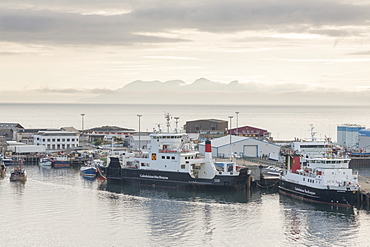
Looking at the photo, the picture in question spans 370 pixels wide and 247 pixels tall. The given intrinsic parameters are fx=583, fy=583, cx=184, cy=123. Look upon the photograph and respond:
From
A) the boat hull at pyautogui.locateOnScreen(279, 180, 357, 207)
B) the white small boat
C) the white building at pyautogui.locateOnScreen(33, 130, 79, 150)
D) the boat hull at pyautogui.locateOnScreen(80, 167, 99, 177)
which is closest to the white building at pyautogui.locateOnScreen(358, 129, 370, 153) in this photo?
the boat hull at pyautogui.locateOnScreen(279, 180, 357, 207)

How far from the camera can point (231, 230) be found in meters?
37.4

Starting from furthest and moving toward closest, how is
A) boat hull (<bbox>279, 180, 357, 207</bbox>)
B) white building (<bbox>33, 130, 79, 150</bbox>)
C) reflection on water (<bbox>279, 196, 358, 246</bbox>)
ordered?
white building (<bbox>33, 130, 79, 150</bbox>)
boat hull (<bbox>279, 180, 357, 207</bbox>)
reflection on water (<bbox>279, 196, 358, 246</bbox>)

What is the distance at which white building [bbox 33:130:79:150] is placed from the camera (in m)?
86.6

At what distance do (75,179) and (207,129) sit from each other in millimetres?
41308

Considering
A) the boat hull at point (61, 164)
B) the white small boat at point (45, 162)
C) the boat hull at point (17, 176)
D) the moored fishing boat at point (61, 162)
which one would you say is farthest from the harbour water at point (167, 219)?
the white small boat at point (45, 162)

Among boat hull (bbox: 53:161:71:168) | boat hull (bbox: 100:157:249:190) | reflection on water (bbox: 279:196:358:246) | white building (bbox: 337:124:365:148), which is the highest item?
white building (bbox: 337:124:365:148)

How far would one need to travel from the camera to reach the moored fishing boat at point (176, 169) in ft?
173

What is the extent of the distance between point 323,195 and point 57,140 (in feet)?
168

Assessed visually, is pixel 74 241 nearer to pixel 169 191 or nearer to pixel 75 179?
pixel 169 191

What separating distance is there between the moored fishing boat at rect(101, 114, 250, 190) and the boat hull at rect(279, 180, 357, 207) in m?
5.58

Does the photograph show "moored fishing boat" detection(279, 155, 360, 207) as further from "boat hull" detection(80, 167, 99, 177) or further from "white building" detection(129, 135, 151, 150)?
"white building" detection(129, 135, 151, 150)

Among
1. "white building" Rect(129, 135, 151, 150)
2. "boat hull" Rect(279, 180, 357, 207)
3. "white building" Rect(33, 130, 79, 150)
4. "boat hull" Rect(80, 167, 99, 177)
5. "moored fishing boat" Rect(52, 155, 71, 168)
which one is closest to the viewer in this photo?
"boat hull" Rect(279, 180, 357, 207)

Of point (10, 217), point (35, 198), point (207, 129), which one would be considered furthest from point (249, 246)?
point (207, 129)

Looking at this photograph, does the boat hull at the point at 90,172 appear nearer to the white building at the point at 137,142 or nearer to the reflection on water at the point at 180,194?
the reflection on water at the point at 180,194
